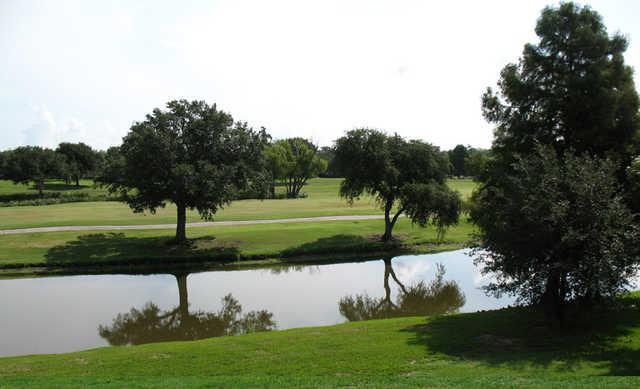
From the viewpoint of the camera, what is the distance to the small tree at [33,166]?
88.1 metres

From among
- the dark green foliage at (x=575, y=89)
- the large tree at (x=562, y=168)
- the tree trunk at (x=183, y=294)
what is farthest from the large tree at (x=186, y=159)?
the dark green foliage at (x=575, y=89)

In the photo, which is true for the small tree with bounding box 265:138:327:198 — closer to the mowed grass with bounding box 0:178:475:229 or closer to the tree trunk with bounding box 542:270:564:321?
the mowed grass with bounding box 0:178:475:229

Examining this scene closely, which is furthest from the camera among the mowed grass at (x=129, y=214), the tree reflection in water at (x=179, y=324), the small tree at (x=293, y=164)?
the small tree at (x=293, y=164)

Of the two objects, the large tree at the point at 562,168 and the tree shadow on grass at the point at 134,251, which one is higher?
the large tree at the point at 562,168

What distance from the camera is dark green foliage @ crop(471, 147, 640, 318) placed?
14258 mm

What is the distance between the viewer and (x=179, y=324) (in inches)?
863

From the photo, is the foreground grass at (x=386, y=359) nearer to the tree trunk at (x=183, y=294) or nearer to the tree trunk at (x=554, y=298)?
the tree trunk at (x=554, y=298)

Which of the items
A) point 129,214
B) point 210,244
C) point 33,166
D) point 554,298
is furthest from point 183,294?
point 33,166

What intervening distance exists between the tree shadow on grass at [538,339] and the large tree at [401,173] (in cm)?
1991

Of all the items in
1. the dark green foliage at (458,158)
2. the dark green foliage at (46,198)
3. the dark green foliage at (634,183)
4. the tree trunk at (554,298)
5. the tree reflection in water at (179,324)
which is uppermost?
the dark green foliage at (458,158)

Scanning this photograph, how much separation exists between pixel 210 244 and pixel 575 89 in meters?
27.1

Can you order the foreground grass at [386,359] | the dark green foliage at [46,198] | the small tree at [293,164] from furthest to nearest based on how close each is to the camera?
the small tree at [293,164]
the dark green foliage at [46,198]
the foreground grass at [386,359]

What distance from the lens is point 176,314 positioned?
2350 centimetres

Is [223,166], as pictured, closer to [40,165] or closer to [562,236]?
[562,236]
